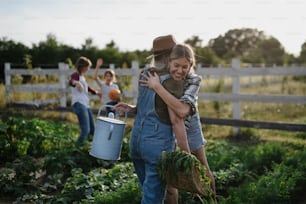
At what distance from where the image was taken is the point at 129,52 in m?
29.3

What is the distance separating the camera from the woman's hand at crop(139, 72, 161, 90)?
3.01m

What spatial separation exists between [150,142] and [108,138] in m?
0.56

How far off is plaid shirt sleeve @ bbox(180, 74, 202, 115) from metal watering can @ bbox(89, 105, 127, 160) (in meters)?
0.71

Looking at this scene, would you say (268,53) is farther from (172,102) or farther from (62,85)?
(172,102)

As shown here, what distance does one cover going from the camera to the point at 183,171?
2932mm

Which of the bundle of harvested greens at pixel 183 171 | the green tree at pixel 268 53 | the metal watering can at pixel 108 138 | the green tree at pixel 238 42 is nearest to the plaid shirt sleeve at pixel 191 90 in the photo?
the bundle of harvested greens at pixel 183 171

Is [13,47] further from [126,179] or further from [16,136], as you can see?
[126,179]

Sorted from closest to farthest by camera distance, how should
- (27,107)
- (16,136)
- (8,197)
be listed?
(8,197)
(16,136)
(27,107)

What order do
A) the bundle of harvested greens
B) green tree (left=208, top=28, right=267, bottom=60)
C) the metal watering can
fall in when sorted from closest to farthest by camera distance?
the bundle of harvested greens, the metal watering can, green tree (left=208, top=28, right=267, bottom=60)

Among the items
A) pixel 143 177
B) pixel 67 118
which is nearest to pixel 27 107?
pixel 67 118

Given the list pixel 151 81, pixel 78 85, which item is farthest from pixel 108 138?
pixel 78 85

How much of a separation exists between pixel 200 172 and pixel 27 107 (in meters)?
9.35

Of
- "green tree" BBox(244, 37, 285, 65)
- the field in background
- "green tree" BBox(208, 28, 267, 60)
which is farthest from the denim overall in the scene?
"green tree" BBox(208, 28, 267, 60)

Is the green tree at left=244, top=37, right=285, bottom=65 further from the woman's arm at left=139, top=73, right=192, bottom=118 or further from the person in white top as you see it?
the woman's arm at left=139, top=73, right=192, bottom=118
